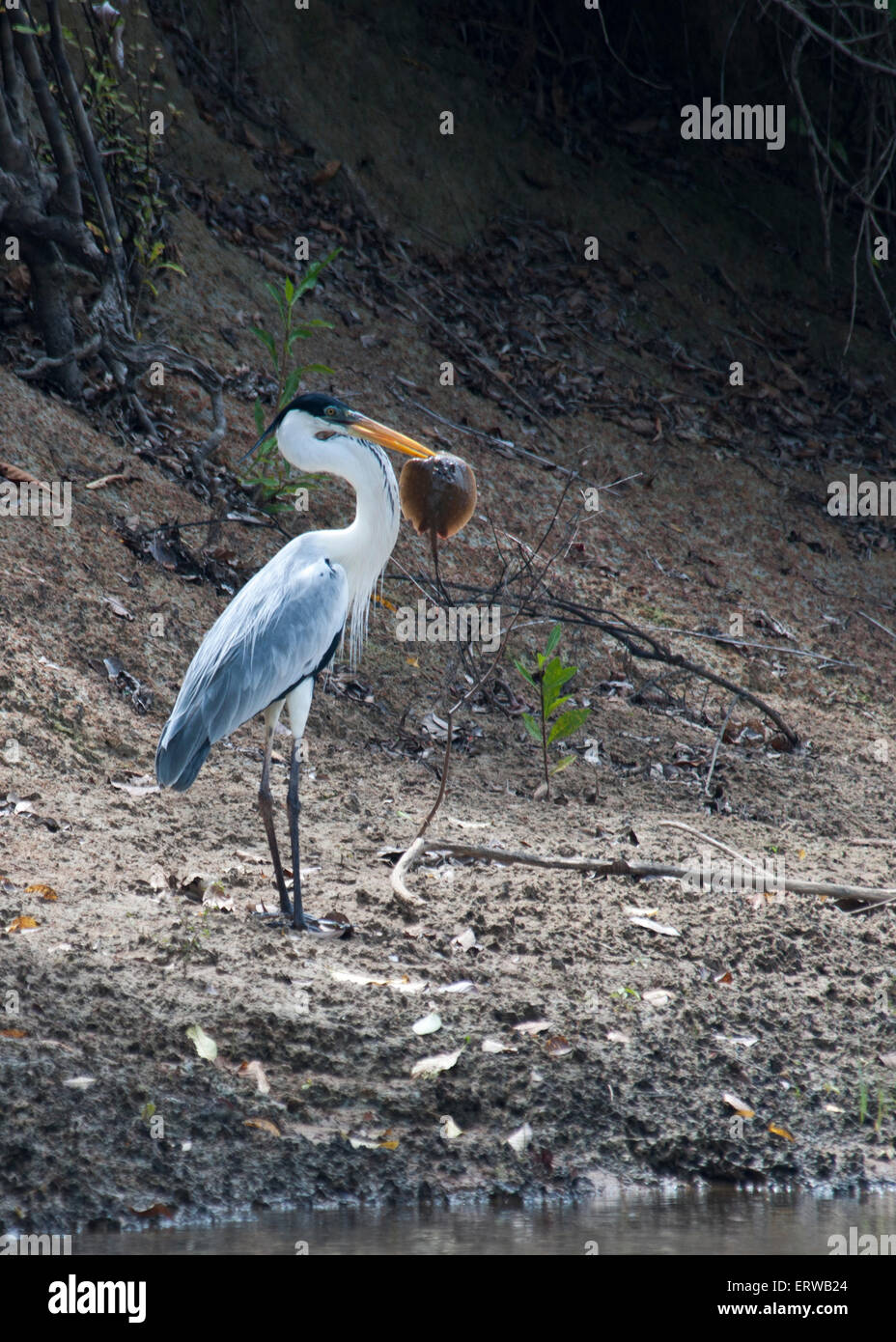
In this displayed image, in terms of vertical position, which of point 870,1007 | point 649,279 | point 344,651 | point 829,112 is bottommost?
point 870,1007

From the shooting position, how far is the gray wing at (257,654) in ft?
17.1

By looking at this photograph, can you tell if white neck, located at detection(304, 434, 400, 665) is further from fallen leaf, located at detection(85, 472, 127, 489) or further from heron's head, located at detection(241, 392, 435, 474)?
fallen leaf, located at detection(85, 472, 127, 489)

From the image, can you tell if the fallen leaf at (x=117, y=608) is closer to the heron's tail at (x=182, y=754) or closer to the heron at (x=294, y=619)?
the heron at (x=294, y=619)

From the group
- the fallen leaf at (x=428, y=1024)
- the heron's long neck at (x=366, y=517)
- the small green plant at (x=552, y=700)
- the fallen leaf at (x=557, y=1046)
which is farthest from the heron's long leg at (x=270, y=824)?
the small green plant at (x=552, y=700)

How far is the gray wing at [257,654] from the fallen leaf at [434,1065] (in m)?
1.44

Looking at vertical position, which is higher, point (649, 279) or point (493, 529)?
point (649, 279)

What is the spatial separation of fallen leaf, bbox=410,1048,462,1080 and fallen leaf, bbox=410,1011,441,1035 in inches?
3.9

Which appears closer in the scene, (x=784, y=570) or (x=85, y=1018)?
(x=85, y=1018)

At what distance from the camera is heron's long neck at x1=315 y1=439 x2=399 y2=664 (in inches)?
223

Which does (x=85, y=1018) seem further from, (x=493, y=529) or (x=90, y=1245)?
(x=493, y=529)

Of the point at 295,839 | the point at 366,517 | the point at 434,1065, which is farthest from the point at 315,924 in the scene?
the point at 366,517
